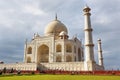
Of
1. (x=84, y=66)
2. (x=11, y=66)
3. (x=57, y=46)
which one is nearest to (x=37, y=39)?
(x=57, y=46)

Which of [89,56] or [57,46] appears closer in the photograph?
[89,56]

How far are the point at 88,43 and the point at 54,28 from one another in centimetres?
1836

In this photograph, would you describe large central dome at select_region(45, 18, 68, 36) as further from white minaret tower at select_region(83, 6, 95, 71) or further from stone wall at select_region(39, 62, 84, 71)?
white minaret tower at select_region(83, 6, 95, 71)

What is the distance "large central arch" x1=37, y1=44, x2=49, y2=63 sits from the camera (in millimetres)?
44531

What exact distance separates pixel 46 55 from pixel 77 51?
732 centimetres

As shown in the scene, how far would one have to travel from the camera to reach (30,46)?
44688mm

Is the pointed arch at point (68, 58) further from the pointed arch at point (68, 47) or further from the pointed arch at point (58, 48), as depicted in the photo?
the pointed arch at point (58, 48)

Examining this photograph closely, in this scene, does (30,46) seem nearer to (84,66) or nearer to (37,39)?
(37,39)

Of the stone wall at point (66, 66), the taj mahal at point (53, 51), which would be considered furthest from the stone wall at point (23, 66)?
the stone wall at point (66, 66)

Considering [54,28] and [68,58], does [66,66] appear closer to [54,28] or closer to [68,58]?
[68,58]

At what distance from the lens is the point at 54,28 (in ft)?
152

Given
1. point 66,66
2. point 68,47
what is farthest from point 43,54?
point 66,66

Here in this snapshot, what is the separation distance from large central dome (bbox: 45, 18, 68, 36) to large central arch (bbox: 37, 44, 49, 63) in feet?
11.4

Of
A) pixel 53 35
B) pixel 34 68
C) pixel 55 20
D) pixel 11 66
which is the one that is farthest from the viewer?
pixel 55 20
